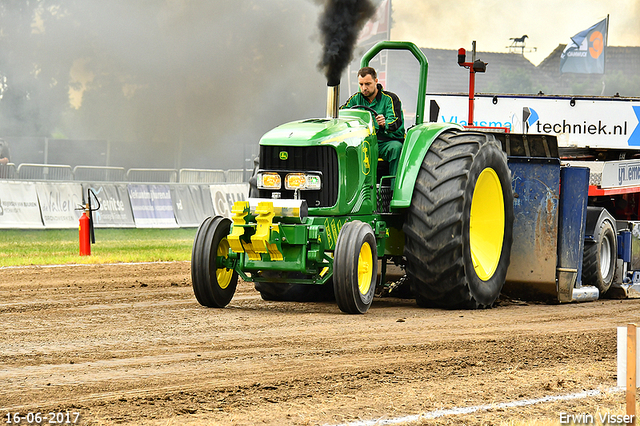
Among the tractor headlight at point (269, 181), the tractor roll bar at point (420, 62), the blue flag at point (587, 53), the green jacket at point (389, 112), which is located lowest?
the tractor headlight at point (269, 181)

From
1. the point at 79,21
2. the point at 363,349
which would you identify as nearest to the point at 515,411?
the point at 363,349

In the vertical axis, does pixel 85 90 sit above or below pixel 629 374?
above

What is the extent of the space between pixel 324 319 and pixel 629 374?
12.1ft

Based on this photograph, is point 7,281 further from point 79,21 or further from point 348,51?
point 79,21

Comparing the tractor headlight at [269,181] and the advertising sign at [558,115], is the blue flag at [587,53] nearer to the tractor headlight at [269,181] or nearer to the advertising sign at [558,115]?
the advertising sign at [558,115]

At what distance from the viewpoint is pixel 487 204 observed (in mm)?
8703

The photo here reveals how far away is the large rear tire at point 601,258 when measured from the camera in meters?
9.66

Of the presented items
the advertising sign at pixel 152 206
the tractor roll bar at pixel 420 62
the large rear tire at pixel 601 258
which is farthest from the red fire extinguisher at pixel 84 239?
the large rear tire at pixel 601 258

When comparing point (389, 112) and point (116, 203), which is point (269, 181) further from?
point (116, 203)

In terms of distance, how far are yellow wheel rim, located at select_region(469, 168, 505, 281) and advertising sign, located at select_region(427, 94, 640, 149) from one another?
302 inches

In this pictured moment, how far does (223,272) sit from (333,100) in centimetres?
191

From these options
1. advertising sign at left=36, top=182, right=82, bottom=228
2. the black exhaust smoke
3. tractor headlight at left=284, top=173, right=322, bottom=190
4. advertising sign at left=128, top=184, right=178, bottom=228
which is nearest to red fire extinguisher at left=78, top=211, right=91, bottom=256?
advertising sign at left=36, top=182, right=82, bottom=228

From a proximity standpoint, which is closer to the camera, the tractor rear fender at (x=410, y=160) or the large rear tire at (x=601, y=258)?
the tractor rear fender at (x=410, y=160)

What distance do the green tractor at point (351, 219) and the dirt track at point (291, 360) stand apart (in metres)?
0.30
